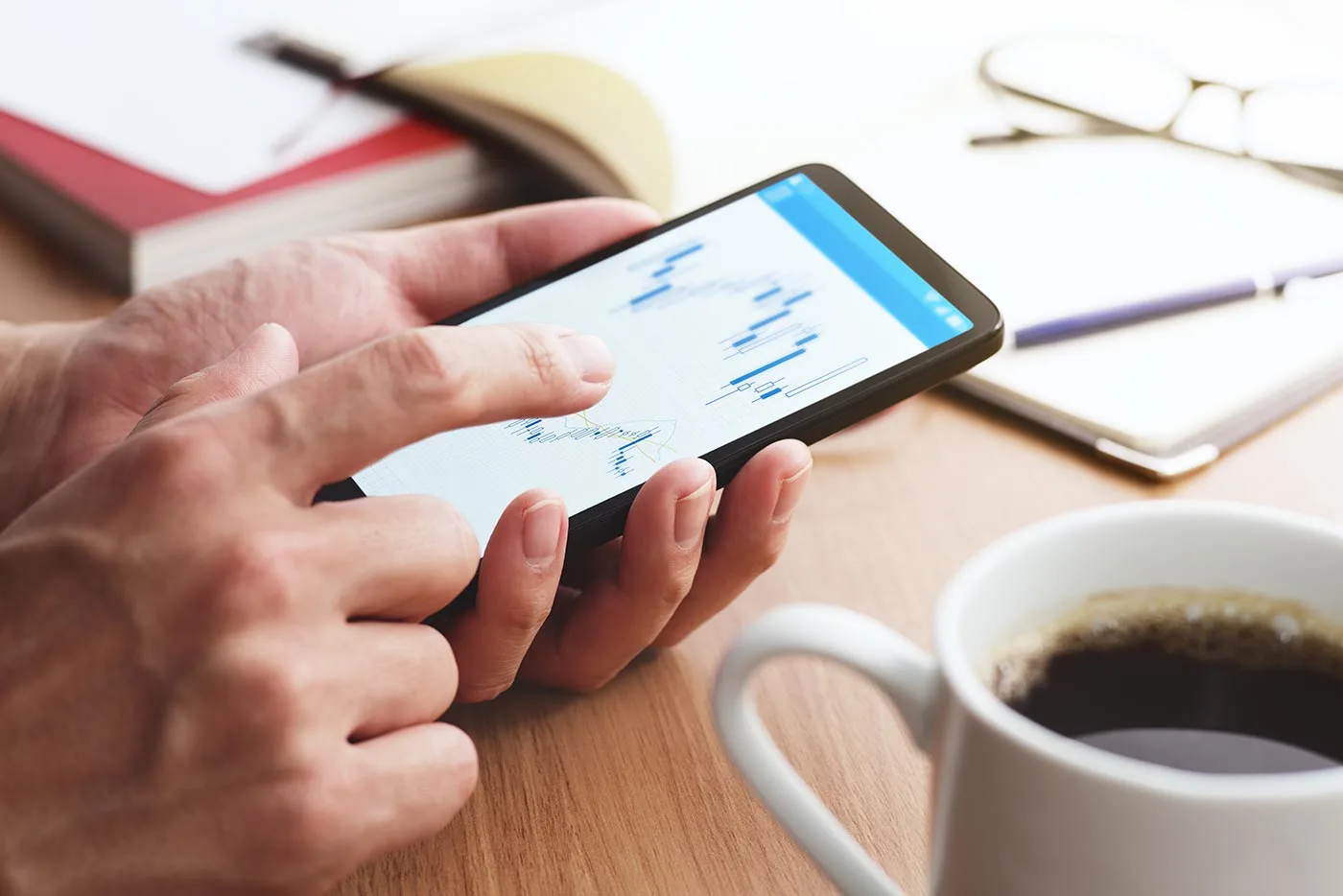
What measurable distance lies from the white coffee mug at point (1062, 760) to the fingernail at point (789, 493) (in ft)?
0.48

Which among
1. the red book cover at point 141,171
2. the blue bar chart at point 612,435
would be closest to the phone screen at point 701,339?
the blue bar chart at point 612,435

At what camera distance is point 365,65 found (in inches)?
36.4

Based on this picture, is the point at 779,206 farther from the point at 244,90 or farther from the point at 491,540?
the point at 244,90

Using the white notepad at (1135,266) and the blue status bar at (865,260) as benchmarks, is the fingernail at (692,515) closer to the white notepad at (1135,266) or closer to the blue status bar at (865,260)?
the blue status bar at (865,260)

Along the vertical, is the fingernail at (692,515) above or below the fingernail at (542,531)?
below

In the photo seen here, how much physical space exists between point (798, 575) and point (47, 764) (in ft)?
0.99

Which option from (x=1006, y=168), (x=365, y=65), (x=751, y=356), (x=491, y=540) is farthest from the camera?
(x=365, y=65)

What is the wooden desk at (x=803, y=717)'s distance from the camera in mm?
452

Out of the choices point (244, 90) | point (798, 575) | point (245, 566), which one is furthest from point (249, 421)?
point (244, 90)

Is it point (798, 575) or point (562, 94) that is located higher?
point (562, 94)

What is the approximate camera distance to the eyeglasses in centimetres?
81

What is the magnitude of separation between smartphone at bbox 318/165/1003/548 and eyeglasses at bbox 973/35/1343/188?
0.29 m

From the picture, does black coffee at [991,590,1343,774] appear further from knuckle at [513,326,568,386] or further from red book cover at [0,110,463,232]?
red book cover at [0,110,463,232]

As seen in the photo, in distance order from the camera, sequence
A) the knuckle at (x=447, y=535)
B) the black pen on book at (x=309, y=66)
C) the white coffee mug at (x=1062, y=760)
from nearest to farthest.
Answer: the white coffee mug at (x=1062, y=760), the knuckle at (x=447, y=535), the black pen on book at (x=309, y=66)
